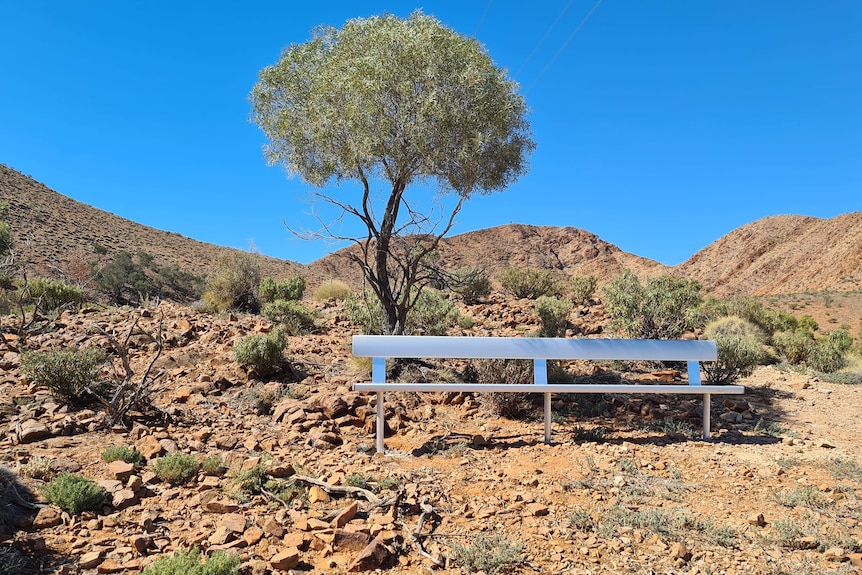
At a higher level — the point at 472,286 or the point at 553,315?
the point at 472,286

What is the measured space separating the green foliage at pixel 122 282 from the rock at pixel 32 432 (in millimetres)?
15299

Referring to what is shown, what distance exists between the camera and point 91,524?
381cm

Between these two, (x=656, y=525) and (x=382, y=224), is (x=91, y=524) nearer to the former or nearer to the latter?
(x=656, y=525)

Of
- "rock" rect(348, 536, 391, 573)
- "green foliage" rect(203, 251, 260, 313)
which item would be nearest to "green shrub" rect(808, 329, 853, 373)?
"rock" rect(348, 536, 391, 573)

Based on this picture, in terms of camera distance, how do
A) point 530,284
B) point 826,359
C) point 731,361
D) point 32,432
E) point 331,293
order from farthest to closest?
point 530,284
point 331,293
point 826,359
point 731,361
point 32,432

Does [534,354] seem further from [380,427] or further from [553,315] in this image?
[553,315]

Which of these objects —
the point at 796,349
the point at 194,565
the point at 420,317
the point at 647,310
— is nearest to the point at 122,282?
the point at 420,317

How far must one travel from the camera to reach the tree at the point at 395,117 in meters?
7.42

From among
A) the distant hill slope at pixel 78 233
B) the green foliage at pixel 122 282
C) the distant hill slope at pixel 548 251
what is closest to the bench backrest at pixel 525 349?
the green foliage at pixel 122 282

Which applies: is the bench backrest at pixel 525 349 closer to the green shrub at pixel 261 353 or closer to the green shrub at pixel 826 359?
the green shrub at pixel 261 353

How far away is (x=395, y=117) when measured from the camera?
754 cm

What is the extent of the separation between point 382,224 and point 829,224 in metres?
73.2

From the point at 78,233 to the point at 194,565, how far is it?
1259 inches

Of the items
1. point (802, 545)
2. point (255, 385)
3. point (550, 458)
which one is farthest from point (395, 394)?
point (802, 545)
